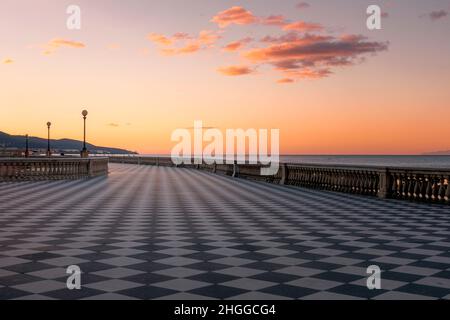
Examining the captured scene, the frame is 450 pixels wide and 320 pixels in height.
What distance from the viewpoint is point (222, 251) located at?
9.27 metres

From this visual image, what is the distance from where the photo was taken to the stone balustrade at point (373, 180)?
18.4 m

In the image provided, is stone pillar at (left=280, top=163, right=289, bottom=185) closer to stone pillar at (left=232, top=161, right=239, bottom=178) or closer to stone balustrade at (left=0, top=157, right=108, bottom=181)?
stone pillar at (left=232, top=161, right=239, bottom=178)

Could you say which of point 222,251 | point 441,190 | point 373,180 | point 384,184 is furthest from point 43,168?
point 222,251

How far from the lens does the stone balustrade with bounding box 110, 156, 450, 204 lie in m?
18.4

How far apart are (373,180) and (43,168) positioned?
1934 centimetres

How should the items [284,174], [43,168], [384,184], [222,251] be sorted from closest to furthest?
[222,251] → [384,184] → [284,174] → [43,168]

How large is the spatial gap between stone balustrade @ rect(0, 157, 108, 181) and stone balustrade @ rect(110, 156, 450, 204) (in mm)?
12058

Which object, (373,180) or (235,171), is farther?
(235,171)

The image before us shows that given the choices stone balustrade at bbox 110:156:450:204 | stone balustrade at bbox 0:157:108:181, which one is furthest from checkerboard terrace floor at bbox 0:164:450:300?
stone balustrade at bbox 0:157:108:181

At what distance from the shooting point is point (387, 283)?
7008 millimetres

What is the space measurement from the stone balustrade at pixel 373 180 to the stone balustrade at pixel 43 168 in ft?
39.6

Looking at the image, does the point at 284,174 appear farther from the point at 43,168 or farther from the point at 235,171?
the point at 43,168

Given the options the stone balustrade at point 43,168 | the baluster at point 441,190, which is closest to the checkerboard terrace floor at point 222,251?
the baluster at point 441,190

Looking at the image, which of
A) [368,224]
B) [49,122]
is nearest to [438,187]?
[368,224]
